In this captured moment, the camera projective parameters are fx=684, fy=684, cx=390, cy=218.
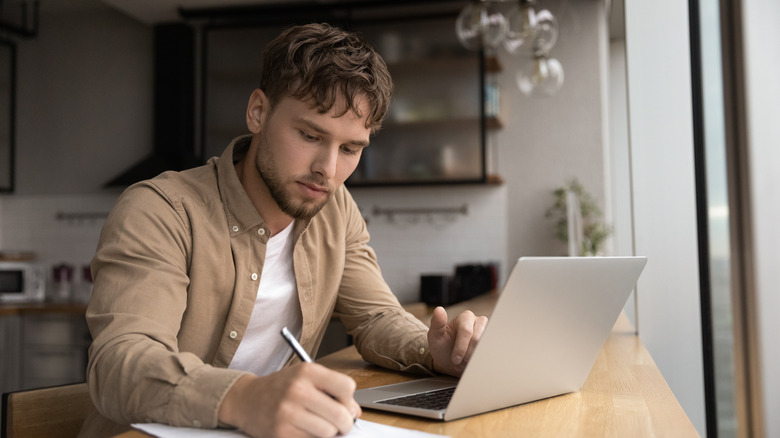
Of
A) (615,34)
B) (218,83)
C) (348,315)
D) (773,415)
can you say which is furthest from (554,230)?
(773,415)

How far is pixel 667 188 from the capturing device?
2055mm

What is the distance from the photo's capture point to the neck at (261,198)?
141 centimetres

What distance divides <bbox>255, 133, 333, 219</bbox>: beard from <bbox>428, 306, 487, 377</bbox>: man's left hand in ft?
1.05

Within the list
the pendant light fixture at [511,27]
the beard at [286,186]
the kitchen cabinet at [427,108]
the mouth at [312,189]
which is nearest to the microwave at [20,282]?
the kitchen cabinet at [427,108]

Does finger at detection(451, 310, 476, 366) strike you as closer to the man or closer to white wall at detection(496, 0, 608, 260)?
the man

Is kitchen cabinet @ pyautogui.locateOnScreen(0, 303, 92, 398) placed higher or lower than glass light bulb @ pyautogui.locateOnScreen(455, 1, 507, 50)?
lower

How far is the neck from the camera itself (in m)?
1.41

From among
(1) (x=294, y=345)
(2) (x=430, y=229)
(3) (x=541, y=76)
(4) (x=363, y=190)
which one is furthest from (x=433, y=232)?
(1) (x=294, y=345)

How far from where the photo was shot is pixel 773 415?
819 mm

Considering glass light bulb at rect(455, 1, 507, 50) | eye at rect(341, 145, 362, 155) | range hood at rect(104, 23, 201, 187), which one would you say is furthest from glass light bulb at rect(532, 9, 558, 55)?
range hood at rect(104, 23, 201, 187)

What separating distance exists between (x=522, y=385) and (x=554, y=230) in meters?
3.46

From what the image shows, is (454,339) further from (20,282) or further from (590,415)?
(20,282)

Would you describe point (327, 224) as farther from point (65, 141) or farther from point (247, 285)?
point (65, 141)

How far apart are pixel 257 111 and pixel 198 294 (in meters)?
0.39
